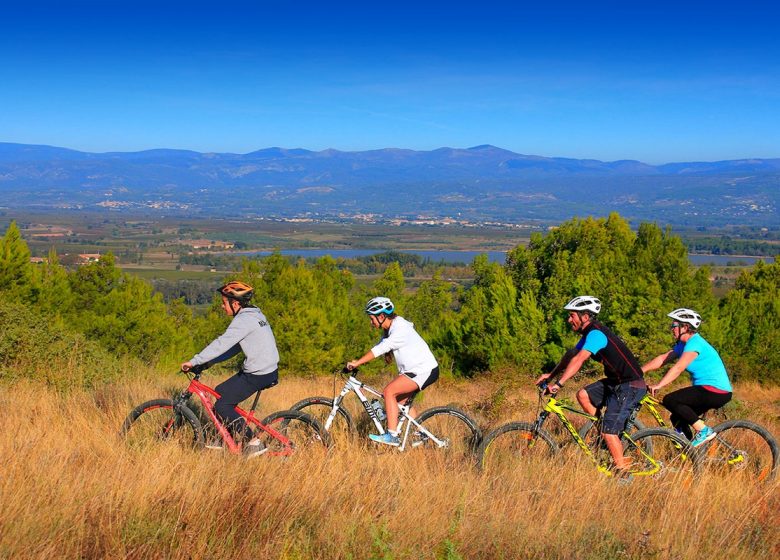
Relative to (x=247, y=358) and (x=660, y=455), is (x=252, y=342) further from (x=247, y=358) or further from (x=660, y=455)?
(x=660, y=455)

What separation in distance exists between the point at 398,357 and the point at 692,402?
2728mm

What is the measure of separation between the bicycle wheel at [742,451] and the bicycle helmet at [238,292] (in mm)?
4147

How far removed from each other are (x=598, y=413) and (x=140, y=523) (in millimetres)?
4083

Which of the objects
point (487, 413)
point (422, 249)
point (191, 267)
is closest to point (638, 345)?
point (487, 413)

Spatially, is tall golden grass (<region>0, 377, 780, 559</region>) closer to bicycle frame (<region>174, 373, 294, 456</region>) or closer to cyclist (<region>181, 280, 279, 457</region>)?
bicycle frame (<region>174, 373, 294, 456</region>)

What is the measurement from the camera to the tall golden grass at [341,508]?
3760mm

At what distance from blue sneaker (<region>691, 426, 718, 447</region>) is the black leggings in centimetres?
18

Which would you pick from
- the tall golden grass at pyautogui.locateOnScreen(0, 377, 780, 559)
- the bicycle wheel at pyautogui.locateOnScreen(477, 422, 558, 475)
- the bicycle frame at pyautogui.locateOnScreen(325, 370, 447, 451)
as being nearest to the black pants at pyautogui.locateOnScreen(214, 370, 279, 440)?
the tall golden grass at pyautogui.locateOnScreen(0, 377, 780, 559)

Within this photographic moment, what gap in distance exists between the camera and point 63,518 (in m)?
3.80

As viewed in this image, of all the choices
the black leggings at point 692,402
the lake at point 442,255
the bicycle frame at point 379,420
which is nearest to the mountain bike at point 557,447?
the black leggings at point 692,402

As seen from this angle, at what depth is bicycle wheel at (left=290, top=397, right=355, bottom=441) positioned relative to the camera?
6.59 meters

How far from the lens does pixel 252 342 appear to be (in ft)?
19.5

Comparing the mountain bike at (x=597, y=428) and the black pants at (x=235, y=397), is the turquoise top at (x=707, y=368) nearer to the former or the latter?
the mountain bike at (x=597, y=428)

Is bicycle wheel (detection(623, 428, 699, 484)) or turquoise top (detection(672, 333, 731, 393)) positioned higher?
turquoise top (detection(672, 333, 731, 393))
